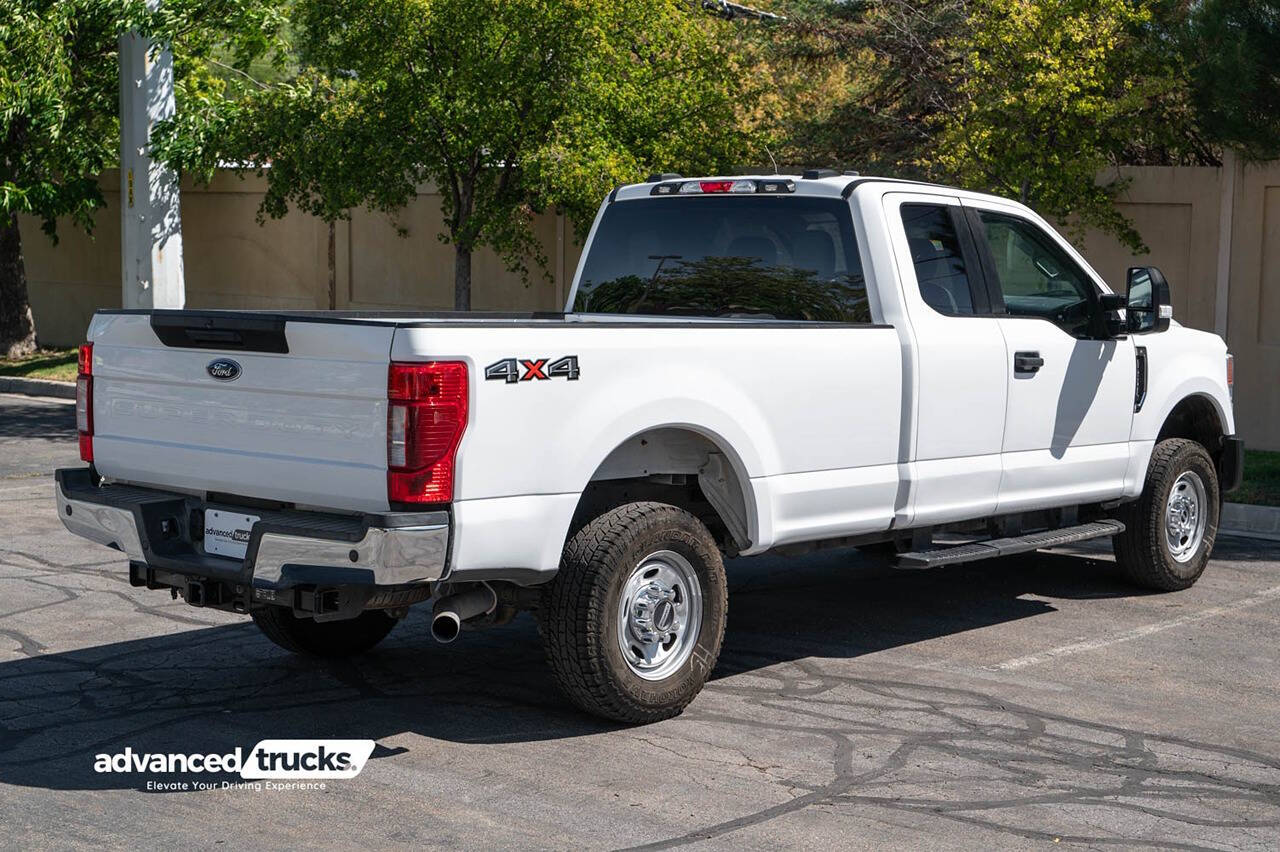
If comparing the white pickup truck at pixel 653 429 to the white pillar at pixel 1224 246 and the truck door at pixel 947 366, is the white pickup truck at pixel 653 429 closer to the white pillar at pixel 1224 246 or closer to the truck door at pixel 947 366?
the truck door at pixel 947 366

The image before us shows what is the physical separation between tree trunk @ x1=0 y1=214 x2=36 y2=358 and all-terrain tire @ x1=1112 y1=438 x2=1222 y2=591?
1722 centimetres

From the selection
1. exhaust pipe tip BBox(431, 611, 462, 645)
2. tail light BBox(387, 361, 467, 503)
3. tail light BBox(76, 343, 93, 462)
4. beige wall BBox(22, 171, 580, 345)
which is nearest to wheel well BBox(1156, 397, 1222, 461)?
exhaust pipe tip BBox(431, 611, 462, 645)

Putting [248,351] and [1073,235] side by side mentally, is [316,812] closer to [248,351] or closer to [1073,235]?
[248,351]

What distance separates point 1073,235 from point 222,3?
9.54 meters

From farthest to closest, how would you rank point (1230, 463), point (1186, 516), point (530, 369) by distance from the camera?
point (1230, 463) < point (1186, 516) < point (530, 369)

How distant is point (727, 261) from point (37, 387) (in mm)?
14630

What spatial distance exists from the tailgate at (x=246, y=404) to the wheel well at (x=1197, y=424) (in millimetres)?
5569

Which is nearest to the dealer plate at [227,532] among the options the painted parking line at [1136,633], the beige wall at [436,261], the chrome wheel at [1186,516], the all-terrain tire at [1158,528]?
the painted parking line at [1136,633]

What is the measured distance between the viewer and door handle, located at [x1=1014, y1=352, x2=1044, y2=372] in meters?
8.05

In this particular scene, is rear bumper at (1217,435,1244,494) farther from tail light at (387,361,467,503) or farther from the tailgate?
the tailgate

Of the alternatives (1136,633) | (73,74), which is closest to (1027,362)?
(1136,633)

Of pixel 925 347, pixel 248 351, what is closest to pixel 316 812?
pixel 248 351

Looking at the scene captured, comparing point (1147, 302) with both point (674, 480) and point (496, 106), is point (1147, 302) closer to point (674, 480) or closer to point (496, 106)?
point (674, 480)

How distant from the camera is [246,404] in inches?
241
